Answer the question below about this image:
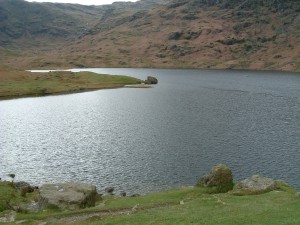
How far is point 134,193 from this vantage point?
55.8 metres

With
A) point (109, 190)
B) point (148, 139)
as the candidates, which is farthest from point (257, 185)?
point (148, 139)

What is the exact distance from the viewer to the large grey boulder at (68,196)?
141 ft

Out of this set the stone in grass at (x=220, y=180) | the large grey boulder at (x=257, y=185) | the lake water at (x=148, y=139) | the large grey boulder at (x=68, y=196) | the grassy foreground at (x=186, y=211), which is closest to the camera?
the grassy foreground at (x=186, y=211)

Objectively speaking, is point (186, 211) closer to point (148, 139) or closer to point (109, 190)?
point (109, 190)

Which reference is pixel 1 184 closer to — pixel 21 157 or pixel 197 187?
pixel 21 157

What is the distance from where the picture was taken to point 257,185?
46.7 m

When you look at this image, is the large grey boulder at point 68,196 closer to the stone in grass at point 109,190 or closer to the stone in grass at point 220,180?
the stone in grass at point 109,190

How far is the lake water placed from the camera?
63719 mm

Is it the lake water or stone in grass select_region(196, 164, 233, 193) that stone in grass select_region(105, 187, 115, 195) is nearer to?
the lake water

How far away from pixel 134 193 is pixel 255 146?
35572 mm

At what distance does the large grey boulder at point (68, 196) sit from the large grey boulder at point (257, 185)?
68.4ft

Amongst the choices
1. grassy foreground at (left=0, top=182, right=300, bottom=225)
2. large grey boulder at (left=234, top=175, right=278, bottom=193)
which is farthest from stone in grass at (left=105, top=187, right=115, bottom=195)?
large grey boulder at (left=234, top=175, right=278, bottom=193)

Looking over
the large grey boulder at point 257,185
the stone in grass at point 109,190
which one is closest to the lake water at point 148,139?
the stone in grass at point 109,190

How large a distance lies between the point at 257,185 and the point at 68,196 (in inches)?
1015
